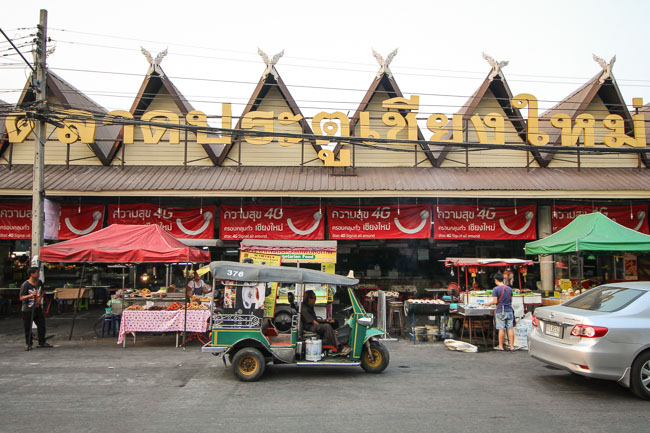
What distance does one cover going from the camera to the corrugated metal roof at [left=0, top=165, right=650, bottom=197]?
562 inches

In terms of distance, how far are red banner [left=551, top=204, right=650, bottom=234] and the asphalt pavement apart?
740 cm

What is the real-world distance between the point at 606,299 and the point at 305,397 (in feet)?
16.2

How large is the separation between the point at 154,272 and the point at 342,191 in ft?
28.6

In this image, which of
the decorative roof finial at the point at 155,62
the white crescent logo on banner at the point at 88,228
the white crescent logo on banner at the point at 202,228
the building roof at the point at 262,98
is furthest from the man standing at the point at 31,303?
the decorative roof finial at the point at 155,62

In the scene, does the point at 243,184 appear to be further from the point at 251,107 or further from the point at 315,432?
the point at 315,432

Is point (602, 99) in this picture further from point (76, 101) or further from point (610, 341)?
point (76, 101)

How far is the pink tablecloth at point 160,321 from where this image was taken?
11.1m

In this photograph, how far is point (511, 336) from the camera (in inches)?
423

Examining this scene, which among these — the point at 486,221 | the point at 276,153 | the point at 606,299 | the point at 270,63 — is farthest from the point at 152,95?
the point at 606,299

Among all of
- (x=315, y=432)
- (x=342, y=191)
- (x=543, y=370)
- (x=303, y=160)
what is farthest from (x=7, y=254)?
(x=543, y=370)

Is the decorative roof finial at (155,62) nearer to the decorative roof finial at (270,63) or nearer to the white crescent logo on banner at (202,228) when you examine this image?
the decorative roof finial at (270,63)

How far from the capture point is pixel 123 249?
11.4m

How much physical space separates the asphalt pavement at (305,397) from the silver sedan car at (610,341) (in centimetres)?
41

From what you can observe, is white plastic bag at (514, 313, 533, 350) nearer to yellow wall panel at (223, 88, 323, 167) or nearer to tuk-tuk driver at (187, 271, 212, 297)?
yellow wall panel at (223, 88, 323, 167)
